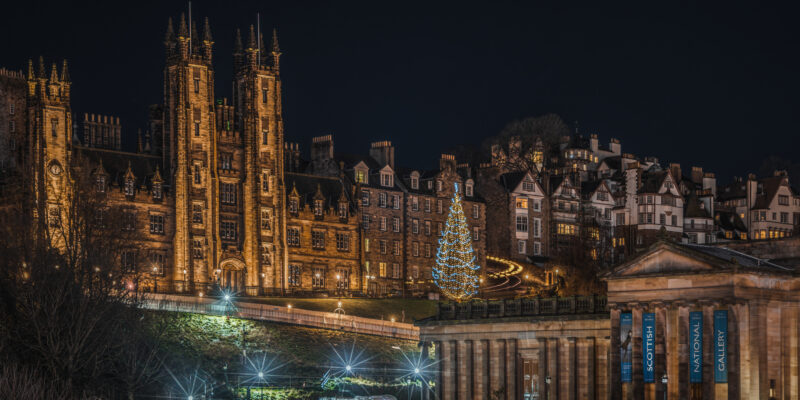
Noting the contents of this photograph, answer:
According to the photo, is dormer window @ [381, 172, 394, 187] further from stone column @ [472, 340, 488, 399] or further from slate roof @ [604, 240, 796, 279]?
slate roof @ [604, 240, 796, 279]

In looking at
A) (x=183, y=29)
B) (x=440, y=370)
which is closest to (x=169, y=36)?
(x=183, y=29)

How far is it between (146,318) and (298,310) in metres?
13.6

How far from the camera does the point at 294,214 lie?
142 meters

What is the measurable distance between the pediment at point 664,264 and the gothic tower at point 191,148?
5622 cm

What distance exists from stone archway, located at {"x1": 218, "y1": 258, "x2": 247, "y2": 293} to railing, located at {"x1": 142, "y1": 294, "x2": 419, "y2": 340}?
17.2 metres

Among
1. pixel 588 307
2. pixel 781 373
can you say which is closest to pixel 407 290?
pixel 588 307

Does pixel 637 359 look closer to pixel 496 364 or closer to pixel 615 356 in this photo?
pixel 615 356

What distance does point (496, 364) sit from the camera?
97.4 m

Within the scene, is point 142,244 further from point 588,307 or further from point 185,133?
point 588,307

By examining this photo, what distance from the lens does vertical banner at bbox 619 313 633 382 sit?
275 ft

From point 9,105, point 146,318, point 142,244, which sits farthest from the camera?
point 9,105

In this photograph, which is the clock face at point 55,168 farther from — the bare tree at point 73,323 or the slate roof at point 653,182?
the slate roof at point 653,182

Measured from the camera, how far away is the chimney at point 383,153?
159 meters

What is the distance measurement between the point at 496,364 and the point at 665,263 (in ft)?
64.0
